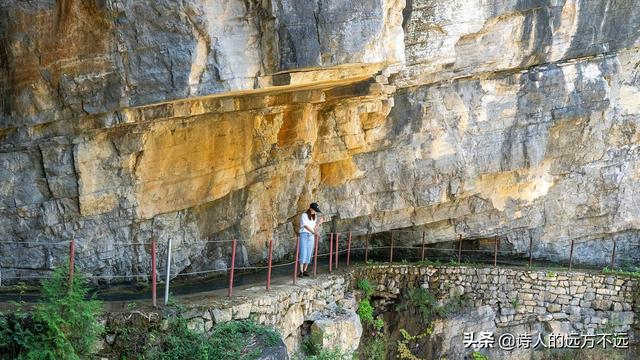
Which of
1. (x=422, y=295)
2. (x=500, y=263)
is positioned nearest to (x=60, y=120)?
(x=422, y=295)

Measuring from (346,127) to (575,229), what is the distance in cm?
671

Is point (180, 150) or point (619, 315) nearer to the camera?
point (180, 150)

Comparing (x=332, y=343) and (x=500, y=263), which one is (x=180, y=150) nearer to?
(x=332, y=343)

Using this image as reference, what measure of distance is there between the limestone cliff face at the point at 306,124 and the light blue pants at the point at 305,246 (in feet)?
4.72

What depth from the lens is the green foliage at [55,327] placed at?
7.95 m

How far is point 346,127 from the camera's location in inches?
521

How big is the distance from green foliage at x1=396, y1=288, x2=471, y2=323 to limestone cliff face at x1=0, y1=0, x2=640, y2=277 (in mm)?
1593

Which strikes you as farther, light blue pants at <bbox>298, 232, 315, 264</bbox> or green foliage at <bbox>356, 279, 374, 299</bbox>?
green foliage at <bbox>356, 279, 374, 299</bbox>

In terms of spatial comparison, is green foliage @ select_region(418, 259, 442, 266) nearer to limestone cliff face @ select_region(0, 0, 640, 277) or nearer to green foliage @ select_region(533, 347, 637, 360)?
limestone cliff face @ select_region(0, 0, 640, 277)

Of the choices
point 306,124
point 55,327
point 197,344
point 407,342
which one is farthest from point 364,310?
point 55,327

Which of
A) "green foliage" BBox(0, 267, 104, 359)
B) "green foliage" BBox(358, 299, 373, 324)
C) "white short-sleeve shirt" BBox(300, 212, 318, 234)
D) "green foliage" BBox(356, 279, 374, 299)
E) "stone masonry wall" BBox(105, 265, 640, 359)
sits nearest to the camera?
"green foliage" BBox(0, 267, 104, 359)

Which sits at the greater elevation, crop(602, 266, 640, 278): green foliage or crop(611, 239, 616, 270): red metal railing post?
crop(611, 239, 616, 270): red metal railing post

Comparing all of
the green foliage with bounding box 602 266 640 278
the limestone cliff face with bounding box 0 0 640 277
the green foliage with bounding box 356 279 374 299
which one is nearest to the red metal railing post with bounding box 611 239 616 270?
the green foliage with bounding box 602 266 640 278

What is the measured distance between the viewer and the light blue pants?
467 inches
